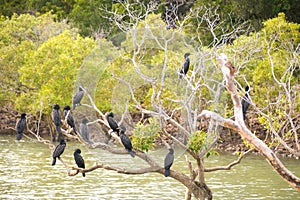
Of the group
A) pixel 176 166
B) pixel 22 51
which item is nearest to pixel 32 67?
pixel 22 51

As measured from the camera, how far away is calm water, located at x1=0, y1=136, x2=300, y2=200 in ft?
61.5

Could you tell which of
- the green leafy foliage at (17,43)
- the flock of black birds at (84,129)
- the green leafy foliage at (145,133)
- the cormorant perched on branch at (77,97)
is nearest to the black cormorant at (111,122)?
the flock of black birds at (84,129)

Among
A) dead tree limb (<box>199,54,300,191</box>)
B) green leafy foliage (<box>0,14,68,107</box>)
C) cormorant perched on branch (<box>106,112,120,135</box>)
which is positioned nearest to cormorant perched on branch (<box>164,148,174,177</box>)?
cormorant perched on branch (<box>106,112,120,135</box>)

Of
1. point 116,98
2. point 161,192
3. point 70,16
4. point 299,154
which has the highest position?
point 70,16

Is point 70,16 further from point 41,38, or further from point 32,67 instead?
point 32,67

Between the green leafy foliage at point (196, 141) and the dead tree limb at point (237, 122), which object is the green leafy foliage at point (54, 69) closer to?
the green leafy foliage at point (196, 141)

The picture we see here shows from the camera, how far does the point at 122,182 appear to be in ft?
69.5

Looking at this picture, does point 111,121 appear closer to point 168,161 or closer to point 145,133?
point 145,133

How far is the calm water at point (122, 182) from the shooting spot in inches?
738

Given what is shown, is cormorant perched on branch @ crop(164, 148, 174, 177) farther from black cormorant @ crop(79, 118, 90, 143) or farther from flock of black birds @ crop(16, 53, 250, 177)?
black cormorant @ crop(79, 118, 90, 143)

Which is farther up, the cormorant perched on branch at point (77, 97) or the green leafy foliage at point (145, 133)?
the cormorant perched on branch at point (77, 97)

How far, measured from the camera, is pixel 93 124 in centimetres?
1595

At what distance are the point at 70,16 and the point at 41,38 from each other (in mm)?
7946

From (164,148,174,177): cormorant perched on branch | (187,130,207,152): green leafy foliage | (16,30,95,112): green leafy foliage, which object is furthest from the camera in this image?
(16,30,95,112): green leafy foliage
